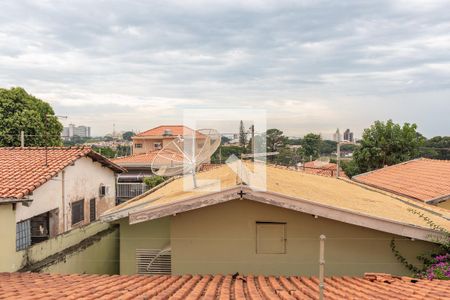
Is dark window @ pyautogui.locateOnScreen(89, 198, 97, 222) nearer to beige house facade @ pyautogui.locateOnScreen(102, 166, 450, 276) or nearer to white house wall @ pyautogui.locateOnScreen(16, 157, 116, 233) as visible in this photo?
white house wall @ pyautogui.locateOnScreen(16, 157, 116, 233)

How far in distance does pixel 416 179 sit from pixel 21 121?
26.0 m

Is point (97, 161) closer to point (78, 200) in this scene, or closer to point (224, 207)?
point (78, 200)

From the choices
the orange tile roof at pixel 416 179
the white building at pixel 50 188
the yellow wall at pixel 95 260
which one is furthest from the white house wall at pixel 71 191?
the orange tile roof at pixel 416 179

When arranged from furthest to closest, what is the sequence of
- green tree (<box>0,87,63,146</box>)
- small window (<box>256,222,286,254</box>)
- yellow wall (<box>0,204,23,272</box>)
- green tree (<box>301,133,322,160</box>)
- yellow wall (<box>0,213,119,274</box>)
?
green tree (<box>301,133,322,160</box>), green tree (<box>0,87,63,146</box>), yellow wall (<box>0,213,119,274</box>), yellow wall (<box>0,204,23,272</box>), small window (<box>256,222,286,254</box>)

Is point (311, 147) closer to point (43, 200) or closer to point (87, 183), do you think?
point (87, 183)

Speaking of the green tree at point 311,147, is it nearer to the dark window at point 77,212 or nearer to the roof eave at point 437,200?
the roof eave at point 437,200

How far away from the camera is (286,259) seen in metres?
8.20

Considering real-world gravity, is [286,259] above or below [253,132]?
below

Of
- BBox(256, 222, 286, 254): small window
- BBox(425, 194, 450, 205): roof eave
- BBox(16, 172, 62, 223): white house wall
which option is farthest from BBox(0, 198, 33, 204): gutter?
BBox(425, 194, 450, 205): roof eave

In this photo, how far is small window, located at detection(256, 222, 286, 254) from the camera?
8.20m

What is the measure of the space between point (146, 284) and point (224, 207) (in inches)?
91.4

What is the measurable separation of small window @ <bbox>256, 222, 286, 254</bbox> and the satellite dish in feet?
6.14

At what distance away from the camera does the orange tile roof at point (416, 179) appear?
15809 mm

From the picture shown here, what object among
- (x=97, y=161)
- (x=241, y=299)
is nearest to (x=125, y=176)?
(x=97, y=161)
